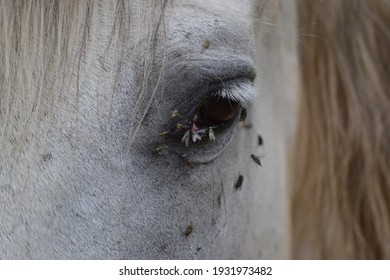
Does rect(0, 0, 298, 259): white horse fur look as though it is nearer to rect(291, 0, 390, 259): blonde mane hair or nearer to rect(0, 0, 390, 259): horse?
rect(0, 0, 390, 259): horse

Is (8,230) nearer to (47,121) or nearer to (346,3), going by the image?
(47,121)

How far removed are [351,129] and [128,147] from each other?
0.67 m

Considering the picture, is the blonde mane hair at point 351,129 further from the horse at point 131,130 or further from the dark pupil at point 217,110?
the dark pupil at point 217,110

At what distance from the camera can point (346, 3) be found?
4.12 feet

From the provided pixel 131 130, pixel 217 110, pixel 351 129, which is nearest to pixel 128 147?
pixel 131 130

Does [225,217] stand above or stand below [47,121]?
below

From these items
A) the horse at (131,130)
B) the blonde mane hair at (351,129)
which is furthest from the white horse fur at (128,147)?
the blonde mane hair at (351,129)

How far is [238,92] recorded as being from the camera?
0.87m

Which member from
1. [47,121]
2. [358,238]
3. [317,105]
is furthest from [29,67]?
[358,238]

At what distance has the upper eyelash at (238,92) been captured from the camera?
852 mm

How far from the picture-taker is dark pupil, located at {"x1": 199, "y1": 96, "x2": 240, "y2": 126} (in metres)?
0.86

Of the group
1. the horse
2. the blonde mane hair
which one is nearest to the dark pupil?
the horse
